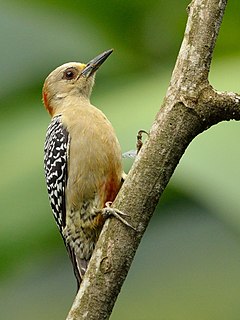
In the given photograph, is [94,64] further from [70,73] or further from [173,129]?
[173,129]

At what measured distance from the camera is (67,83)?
12.2 feet

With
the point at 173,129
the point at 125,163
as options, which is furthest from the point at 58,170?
the point at 173,129

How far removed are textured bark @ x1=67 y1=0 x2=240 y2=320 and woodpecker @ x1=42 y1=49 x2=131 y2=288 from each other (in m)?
0.95

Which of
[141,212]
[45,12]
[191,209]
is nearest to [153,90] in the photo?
[191,209]

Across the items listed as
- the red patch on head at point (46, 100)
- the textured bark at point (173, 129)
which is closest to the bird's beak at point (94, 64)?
the red patch on head at point (46, 100)

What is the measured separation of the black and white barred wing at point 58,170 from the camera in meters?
3.39

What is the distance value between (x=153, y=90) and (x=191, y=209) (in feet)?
1.43

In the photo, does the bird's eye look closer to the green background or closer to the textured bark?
the green background

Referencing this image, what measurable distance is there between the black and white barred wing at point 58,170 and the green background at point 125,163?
1.9 inches

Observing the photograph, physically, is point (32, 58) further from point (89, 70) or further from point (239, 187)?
point (239, 187)

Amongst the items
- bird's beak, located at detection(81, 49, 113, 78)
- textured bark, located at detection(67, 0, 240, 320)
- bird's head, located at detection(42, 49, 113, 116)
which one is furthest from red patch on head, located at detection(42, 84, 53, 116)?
textured bark, located at detection(67, 0, 240, 320)

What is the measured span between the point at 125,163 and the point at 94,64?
40 cm

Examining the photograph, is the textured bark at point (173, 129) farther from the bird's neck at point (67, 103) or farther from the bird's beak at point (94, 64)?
the bird's neck at point (67, 103)

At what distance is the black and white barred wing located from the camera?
3.39 metres
